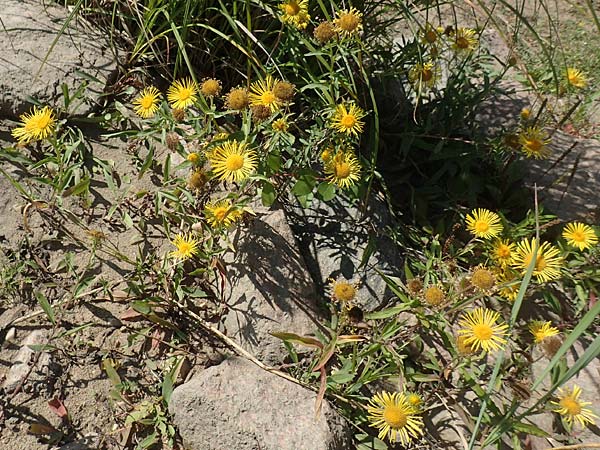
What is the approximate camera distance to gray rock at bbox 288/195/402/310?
82.2 inches

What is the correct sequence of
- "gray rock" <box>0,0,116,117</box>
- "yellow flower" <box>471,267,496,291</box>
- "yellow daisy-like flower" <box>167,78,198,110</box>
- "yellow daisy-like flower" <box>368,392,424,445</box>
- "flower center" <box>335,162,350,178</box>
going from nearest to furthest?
"yellow daisy-like flower" <box>368,392,424,445</box>, "yellow flower" <box>471,267,496,291</box>, "flower center" <box>335,162,350,178</box>, "yellow daisy-like flower" <box>167,78,198,110</box>, "gray rock" <box>0,0,116,117</box>

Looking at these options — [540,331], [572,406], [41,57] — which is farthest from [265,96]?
[572,406]

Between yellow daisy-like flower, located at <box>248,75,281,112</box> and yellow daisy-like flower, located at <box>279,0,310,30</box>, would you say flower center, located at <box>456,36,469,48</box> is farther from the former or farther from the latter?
yellow daisy-like flower, located at <box>248,75,281,112</box>

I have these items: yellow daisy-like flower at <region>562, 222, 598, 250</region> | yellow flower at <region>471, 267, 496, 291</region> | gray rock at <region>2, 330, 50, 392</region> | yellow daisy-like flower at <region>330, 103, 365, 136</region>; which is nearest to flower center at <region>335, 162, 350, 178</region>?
yellow daisy-like flower at <region>330, 103, 365, 136</region>

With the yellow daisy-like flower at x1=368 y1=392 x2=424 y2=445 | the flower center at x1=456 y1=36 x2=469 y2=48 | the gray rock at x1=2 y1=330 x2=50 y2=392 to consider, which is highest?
the flower center at x1=456 y1=36 x2=469 y2=48

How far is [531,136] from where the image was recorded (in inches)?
87.0

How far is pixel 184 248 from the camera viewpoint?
6.19 feet

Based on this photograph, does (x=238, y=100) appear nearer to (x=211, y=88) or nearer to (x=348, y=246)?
(x=211, y=88)

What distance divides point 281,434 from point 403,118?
4.76 feet

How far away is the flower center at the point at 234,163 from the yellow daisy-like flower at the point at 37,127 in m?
0.67

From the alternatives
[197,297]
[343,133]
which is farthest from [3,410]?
[343,133]

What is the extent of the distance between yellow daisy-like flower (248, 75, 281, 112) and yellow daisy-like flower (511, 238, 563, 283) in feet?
3.23

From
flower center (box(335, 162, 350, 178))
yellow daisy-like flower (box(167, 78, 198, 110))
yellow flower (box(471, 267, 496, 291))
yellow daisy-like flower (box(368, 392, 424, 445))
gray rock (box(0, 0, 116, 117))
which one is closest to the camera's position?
yellow daisy-like flower (box(368, 392, 424, 445))

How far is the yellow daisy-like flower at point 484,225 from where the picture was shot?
6.78ft
